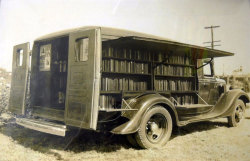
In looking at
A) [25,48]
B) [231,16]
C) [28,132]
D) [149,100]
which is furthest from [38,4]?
[231,16]

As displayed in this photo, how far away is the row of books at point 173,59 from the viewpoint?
487cm

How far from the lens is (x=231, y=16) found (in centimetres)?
355

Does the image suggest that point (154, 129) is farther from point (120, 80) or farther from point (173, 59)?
point (173, 59)

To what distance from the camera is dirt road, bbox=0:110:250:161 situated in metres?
3.38

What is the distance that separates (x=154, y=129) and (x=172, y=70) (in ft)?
5.70

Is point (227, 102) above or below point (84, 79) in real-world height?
below

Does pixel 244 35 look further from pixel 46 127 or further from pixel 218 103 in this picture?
pixel 46 127

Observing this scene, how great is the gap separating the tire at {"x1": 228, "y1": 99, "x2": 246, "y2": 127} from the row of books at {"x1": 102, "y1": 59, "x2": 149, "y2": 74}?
9.41ft

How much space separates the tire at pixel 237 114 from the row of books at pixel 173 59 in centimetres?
183

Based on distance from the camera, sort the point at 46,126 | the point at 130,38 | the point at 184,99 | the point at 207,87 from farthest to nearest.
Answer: the point at 207,87 < the point at 184,99 < the point at 46,126 < the point at 130,38

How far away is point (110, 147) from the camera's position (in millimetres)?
3898

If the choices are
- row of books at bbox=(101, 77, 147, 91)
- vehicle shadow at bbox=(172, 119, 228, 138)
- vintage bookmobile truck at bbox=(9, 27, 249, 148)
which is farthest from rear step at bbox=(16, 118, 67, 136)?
vehicle shadow at bbox=(172, 119, 228, 138)

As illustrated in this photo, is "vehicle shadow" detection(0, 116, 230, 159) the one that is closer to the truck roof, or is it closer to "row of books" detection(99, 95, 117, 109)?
"row of books" detection(99, 95, 117, 109)

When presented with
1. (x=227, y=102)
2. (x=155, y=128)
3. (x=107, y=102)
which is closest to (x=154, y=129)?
(x=155, y=128)
